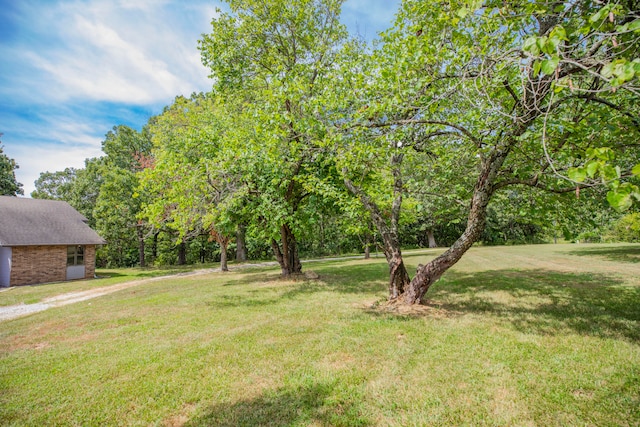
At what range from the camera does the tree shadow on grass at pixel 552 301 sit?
6.22m

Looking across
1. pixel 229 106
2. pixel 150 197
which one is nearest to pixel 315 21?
pixel 229 106

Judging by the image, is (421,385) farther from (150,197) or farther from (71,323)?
(150,197)

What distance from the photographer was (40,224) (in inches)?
802

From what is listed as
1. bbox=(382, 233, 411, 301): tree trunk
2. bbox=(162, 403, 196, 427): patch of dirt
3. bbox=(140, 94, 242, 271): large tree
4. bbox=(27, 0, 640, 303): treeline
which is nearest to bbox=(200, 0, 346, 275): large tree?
bbox=(27, 0, 640, 303): treeline

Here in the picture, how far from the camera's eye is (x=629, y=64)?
212 cm

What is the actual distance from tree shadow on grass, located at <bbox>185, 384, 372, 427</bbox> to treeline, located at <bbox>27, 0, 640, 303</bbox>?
318cm

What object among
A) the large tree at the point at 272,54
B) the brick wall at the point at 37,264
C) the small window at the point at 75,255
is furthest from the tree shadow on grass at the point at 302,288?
the small window at the point at 75,255

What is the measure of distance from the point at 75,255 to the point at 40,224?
2.87 meters

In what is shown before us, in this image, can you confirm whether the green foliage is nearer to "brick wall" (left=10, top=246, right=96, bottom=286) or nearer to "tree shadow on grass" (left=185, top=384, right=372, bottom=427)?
"brick wall" (left=10, top=246, right=96, bottom=286)

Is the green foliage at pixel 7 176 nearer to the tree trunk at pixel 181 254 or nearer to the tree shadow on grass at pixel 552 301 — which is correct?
the tree trunk at pixel 181 254

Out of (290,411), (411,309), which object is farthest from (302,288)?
(290,411)

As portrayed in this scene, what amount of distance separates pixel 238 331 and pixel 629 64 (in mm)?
6992

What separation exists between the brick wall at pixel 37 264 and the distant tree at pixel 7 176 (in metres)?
21.3

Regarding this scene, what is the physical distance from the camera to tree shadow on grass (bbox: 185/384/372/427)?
3418 mm
